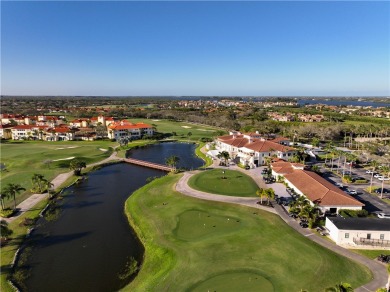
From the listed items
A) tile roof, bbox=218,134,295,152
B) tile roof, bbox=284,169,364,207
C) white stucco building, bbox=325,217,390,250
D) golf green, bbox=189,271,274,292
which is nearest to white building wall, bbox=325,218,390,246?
white stucco building, bbox=325,217,390,250

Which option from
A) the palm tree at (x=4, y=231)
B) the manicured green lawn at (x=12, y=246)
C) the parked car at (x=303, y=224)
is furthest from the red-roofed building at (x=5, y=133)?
the parked car at (x=303, y=224)

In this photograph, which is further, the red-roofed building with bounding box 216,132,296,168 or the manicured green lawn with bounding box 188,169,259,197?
the red-roofed building with bounding box 216,132,296,168

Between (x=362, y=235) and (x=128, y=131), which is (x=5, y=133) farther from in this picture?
(x=362, y=235)

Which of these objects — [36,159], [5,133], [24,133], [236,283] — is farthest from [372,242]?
[5,133]

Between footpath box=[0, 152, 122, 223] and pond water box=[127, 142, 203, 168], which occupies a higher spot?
footpath box=[0, 152, 122, 223]

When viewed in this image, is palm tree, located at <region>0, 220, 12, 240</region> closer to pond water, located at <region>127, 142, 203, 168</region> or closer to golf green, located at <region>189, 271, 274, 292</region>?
golf green, located at <region>189, 271, 274, 292</region>

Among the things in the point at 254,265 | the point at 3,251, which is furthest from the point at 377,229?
the point at 3,251
